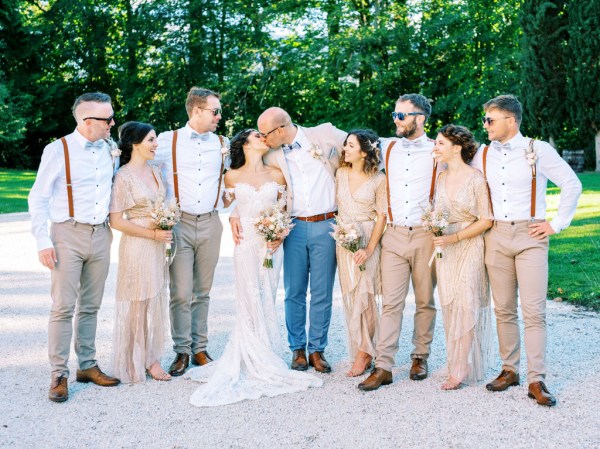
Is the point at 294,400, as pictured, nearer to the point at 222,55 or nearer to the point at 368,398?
the point at 368,398

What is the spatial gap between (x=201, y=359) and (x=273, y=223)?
1.43 m

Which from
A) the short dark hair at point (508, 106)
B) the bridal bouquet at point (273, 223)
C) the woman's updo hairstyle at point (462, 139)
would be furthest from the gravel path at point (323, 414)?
the short dark hair at point (508, 106)

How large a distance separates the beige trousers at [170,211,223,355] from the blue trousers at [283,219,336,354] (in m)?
0.67

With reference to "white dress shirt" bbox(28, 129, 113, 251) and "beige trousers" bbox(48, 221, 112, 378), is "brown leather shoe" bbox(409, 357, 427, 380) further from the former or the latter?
"white dress shirt" bbox(28, 129, 113, 251)

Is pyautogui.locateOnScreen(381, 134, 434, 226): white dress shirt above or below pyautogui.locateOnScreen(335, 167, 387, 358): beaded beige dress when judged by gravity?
above

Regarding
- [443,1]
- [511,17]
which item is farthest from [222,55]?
[511,17]

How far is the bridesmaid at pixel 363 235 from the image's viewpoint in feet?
19.2

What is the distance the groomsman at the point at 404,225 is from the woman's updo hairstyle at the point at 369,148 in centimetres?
9

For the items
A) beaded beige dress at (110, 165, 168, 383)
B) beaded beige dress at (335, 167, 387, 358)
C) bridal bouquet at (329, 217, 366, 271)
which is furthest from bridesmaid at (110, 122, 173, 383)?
beaded beige dress at (335, 167, 387, 358)

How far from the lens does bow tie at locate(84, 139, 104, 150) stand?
557 cm

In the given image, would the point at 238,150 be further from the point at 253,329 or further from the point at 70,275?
the point at 70,275

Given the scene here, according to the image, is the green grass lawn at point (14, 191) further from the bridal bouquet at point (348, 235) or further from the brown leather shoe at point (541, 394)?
the brown leather shoe at point (541, 394)

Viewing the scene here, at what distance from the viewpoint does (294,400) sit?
525 centimetres

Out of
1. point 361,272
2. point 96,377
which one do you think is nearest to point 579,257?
point 361,272
